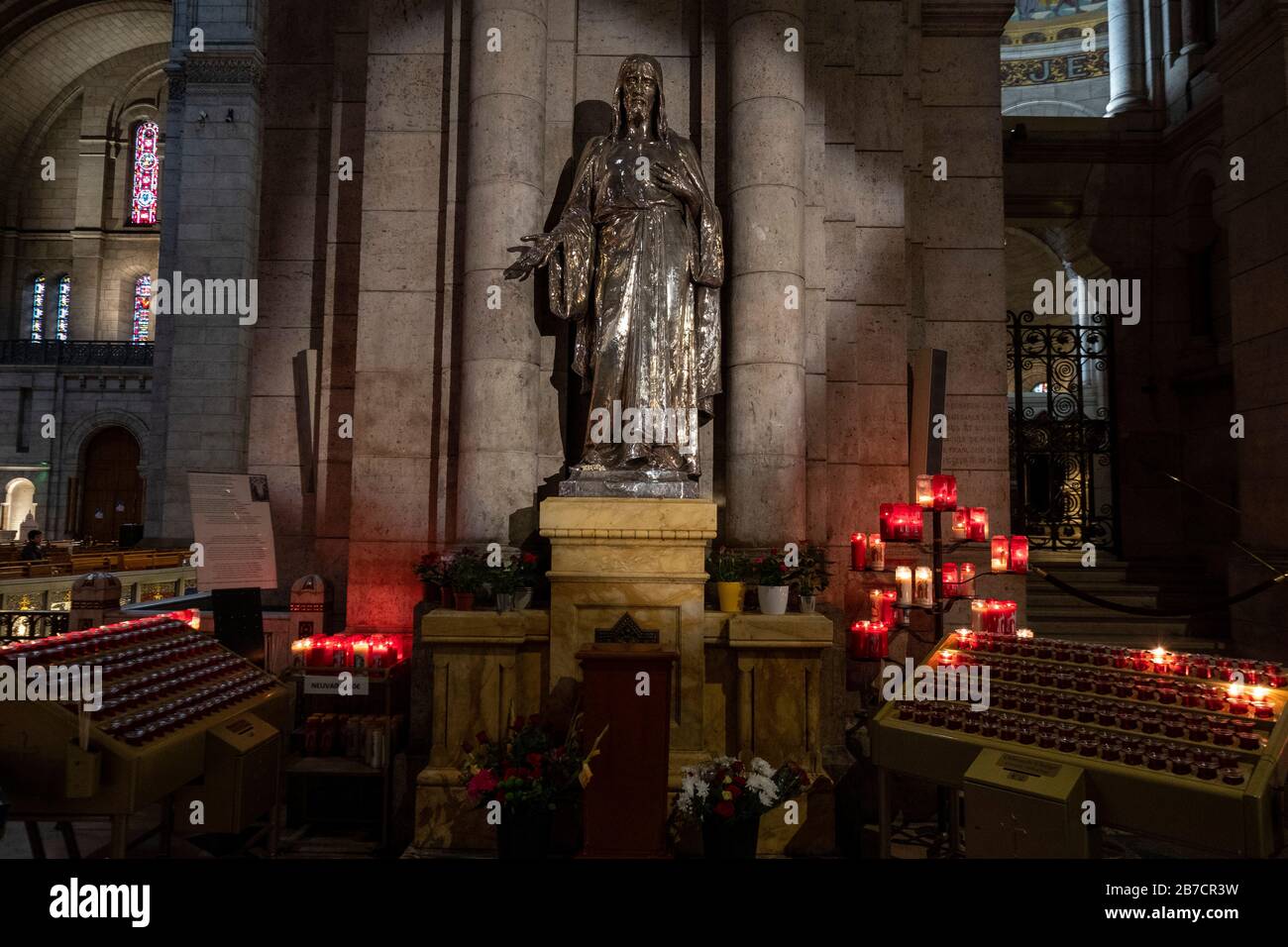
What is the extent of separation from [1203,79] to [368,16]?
13.2m

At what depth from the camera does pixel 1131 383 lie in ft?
44.4

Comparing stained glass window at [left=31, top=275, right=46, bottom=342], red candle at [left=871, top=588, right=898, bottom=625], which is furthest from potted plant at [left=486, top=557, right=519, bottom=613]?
stained glass window at [left=31, top=275, right=46, bottom=342]

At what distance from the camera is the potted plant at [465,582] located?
6426mm

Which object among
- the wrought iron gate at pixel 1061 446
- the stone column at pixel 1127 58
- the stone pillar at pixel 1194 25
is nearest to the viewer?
the wrought iron gate at pixel 1061 446

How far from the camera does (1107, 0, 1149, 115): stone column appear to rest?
1432 cm

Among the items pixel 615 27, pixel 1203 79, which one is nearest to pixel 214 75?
pixel 615 27

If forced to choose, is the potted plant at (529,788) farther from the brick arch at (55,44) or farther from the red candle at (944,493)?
the brick arch at (55,44)

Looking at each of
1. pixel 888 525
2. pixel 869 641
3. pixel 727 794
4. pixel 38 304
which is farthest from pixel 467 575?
pixel 38 304

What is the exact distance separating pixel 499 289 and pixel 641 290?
1.36 metres

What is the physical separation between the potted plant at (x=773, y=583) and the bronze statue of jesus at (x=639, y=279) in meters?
1.10

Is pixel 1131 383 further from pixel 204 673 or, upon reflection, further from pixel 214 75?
pixel 214 75

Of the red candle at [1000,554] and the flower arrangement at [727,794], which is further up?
the red candle at [1000,554]

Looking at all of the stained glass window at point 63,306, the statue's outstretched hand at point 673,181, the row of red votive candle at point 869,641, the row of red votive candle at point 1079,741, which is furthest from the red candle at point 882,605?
the stained glass window at point 63,306

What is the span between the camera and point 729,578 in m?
6.52
